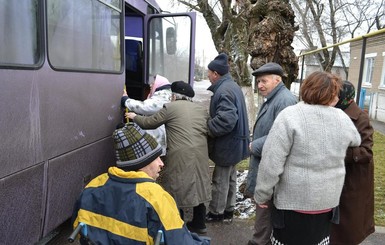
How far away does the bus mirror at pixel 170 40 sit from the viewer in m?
5.56

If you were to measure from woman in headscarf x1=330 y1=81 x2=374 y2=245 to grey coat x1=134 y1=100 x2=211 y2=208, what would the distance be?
125 centimetres

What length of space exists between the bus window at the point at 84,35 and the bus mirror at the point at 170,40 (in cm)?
175

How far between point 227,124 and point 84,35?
1.54m

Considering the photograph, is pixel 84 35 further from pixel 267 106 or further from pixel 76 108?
pixel 267 106

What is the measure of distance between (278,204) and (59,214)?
1.73 m

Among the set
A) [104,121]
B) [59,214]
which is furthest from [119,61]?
[59,214]

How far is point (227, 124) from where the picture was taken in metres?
3.32

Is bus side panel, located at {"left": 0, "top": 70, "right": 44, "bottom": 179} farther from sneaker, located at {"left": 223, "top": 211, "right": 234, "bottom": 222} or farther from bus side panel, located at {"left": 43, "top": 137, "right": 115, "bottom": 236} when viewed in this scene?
sneaker, located at {"left": 223, "top": 211, "right": 234, "bottom": 222}

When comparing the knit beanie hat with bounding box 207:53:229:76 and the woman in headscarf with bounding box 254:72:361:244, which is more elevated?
the knit beanie hat with bounding box 207:53:229:76

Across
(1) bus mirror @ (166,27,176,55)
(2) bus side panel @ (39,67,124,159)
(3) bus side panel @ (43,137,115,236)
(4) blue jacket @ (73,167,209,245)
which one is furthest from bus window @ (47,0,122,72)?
(1) bus mirror @ (166,27,176,55)

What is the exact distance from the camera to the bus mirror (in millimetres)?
5559

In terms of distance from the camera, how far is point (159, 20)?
213 inches

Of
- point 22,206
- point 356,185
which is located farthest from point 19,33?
point 356,185

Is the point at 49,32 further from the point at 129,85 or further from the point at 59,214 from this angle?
the point at 129,85
